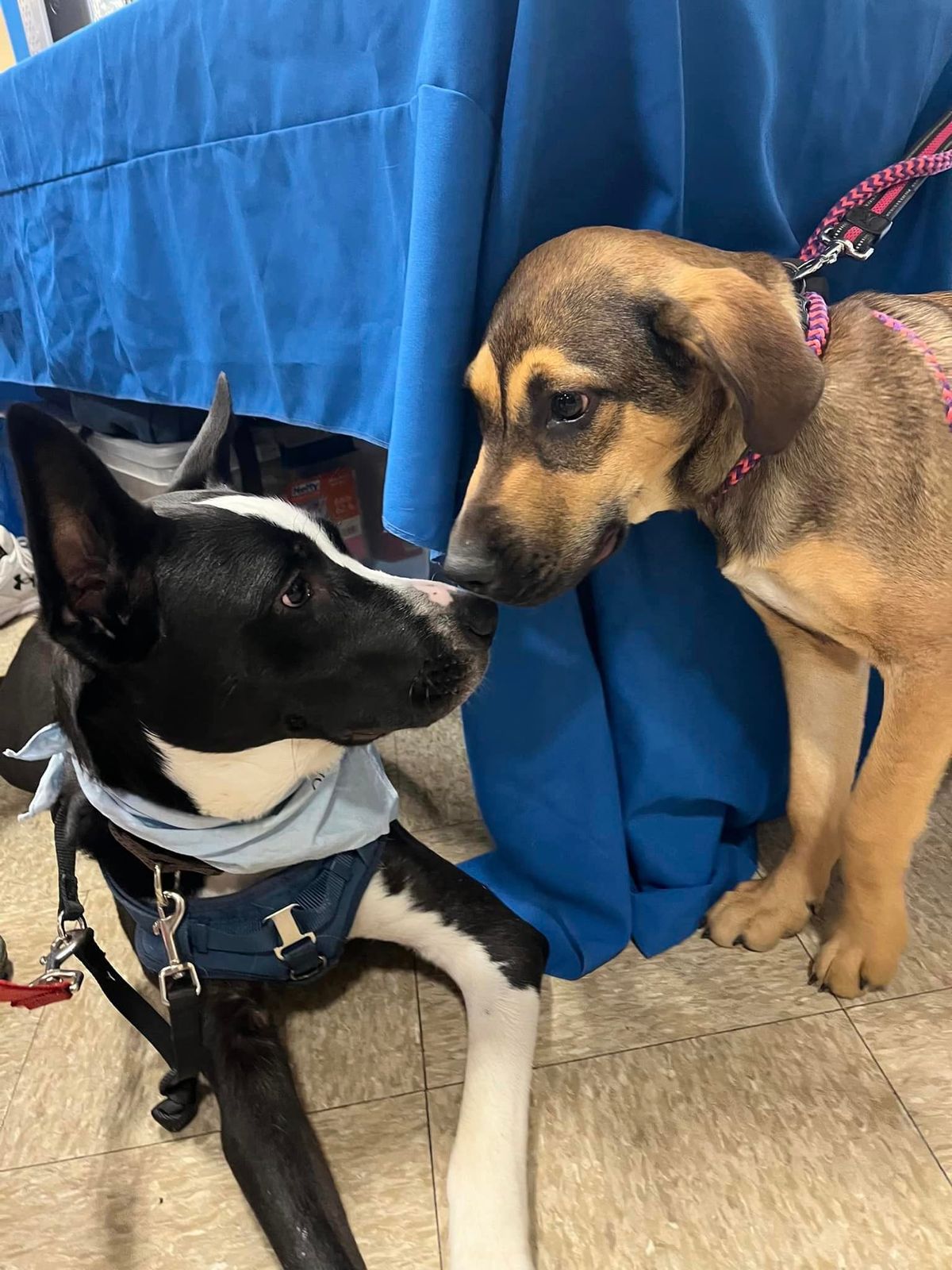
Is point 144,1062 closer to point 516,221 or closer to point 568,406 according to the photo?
point 568,406

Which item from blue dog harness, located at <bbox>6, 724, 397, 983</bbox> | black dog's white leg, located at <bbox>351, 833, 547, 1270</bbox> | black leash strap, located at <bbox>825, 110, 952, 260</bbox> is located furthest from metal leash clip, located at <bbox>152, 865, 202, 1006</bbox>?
black leash strap, located at <bbox>825, 110, 952, 260</bbox>

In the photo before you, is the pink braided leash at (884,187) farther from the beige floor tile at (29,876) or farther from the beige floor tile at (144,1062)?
the beige floor tile at (29,876)

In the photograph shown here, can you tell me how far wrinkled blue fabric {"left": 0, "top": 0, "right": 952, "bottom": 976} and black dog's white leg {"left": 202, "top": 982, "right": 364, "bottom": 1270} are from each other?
1.81 ft

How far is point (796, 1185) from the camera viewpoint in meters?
1.24

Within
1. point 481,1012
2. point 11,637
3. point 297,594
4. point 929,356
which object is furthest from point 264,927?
point 11,637

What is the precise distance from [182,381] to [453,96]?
1212mm

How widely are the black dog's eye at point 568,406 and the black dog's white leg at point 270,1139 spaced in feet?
3.53

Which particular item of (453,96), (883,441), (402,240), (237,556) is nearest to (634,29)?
(453,96)

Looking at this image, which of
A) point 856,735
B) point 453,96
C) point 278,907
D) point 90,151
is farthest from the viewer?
point 90,151

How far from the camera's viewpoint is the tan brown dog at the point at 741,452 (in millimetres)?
1122

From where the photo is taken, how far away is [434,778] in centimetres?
221

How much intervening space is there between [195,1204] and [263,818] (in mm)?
636

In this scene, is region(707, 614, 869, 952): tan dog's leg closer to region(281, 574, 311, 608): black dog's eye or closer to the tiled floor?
the tiled floor

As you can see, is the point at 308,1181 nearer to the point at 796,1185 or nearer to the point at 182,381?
the point at 796,1185
